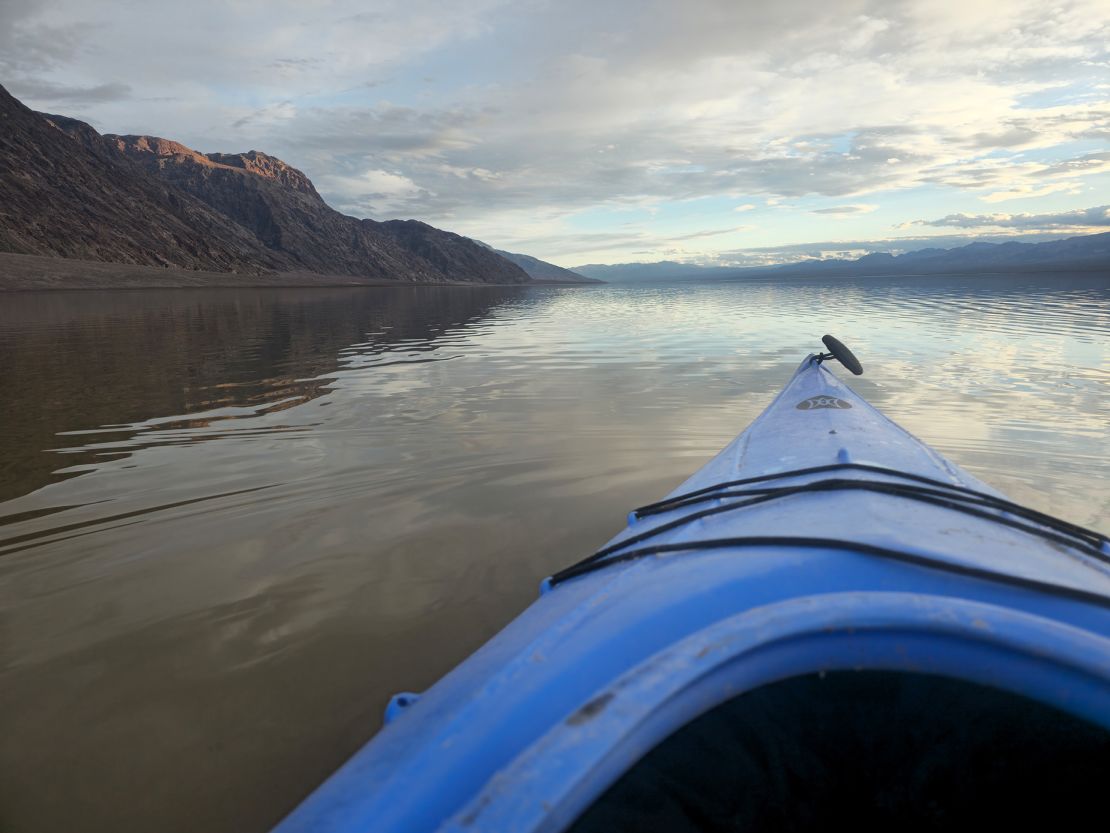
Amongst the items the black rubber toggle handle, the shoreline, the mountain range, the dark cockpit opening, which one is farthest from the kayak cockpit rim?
the mountain range

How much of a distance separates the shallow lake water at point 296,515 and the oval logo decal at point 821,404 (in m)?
1.24

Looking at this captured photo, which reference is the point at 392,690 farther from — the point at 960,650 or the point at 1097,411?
the point at 1097,411

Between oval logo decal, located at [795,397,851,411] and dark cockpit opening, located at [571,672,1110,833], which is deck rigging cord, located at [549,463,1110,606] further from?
oval logo decal, located at [795,397,851,411]

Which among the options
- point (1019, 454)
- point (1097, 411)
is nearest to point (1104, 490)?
point (1019, 454)

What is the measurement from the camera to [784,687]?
1968 millimetres

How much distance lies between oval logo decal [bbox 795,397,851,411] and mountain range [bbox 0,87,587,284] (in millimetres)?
74912

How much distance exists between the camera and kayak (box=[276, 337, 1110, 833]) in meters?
1.21

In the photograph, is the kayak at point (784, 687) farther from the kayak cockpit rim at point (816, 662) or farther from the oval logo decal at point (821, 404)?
the oval logo decal at point (821, 404)

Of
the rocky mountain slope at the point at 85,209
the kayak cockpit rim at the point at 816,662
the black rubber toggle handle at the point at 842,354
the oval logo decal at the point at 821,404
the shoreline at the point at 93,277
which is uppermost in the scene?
the rocky mountain slope at the point at 85,209

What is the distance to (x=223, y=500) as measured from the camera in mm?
4652

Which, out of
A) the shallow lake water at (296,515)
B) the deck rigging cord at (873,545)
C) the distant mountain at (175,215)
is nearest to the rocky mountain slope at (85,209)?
the distant mountain at (175,215)

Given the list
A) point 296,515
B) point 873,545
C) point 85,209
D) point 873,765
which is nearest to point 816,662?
point 873,545

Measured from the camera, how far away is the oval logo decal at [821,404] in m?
4.66

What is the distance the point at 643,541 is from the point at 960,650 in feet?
4.32
